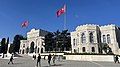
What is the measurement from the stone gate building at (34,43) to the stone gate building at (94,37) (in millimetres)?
26595

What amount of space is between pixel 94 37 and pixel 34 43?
38923 mm

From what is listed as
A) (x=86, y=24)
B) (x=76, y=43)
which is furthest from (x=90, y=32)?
(x=76, y=43)

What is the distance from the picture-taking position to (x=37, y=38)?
92750 millimetres

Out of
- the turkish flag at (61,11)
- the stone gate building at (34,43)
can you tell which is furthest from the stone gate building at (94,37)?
the stone gate building at (34,43)

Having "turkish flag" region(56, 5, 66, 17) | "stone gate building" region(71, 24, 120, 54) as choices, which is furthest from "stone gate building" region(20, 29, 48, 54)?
"turkish flag" region(56, 5, 66, 17)

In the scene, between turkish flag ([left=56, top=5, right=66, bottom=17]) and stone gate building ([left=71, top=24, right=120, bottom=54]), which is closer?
turkish flag ([left=56, top=5, right=66, bottom=17])

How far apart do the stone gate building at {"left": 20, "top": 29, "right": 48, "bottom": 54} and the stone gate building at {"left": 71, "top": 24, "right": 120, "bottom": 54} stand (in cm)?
2660

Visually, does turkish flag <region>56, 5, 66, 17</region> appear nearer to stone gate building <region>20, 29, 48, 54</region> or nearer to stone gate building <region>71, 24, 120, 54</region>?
stone gate building <region>71, 24, 120, 54</region>

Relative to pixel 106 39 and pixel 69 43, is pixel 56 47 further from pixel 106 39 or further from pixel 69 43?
pixel 106 39

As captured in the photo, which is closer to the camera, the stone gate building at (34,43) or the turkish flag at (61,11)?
the turkish flag at (61,11)

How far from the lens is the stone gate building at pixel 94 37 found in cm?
6175

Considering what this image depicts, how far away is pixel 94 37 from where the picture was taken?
63.8 meters

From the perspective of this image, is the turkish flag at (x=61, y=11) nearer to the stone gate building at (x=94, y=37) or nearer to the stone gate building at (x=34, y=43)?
the stone gate building at (x=94, y=37)

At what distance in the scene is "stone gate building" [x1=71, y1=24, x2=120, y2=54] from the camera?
61.8 meters
